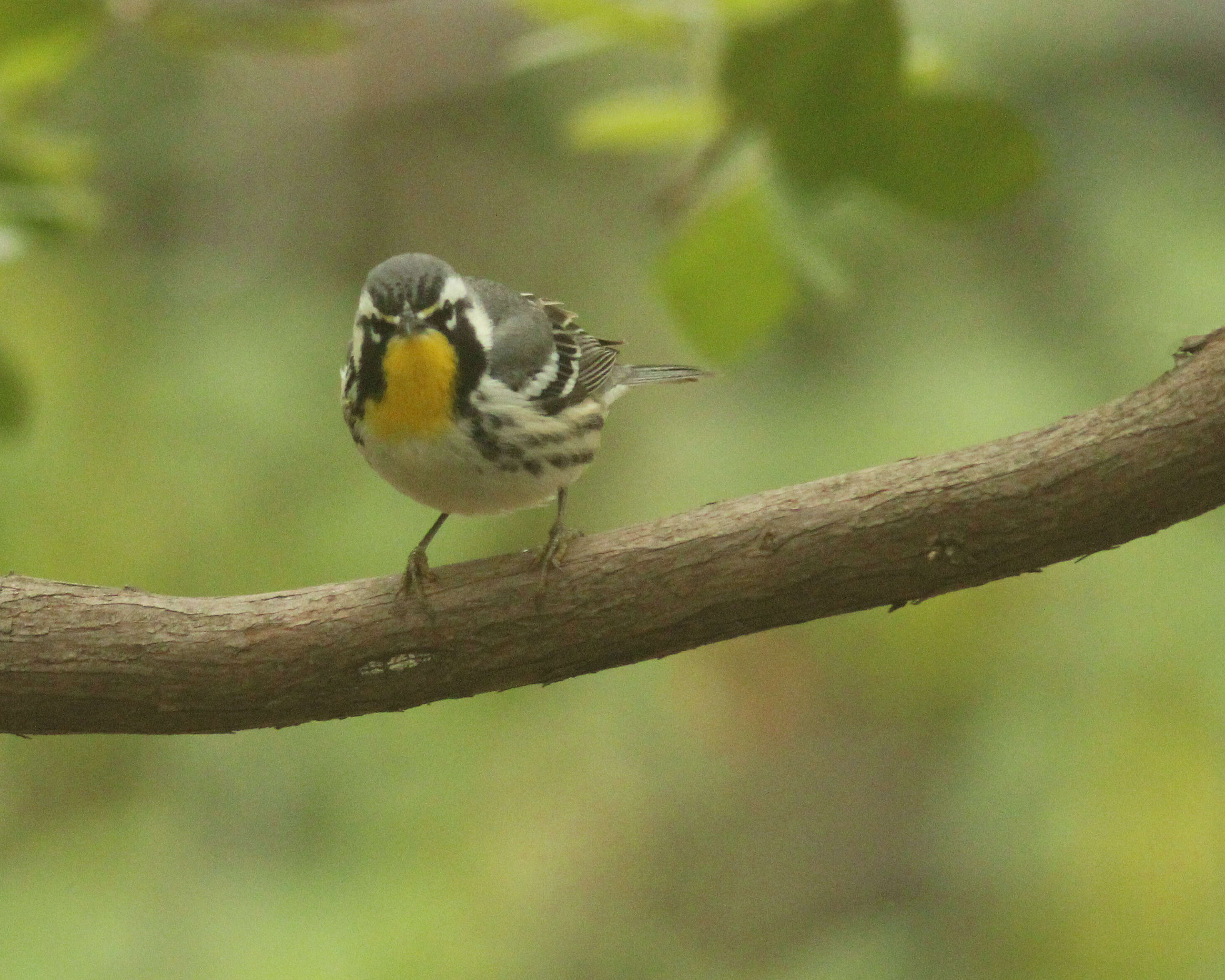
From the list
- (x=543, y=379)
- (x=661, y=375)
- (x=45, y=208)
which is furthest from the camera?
(x=661, y=375)

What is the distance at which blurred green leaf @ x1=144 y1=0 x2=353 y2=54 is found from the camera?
8.59ft

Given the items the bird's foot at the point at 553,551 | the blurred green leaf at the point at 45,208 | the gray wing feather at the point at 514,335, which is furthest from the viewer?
the gray wing feather at the point at 514,335

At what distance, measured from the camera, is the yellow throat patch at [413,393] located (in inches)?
114

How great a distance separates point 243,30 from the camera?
2.64 meters

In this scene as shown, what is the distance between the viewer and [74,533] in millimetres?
4250

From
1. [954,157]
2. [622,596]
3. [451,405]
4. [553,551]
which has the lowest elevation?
[622,596]

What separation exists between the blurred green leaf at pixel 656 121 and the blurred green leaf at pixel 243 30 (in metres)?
0.54

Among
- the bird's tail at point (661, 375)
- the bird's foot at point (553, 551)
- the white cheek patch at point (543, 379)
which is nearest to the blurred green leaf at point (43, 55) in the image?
the white cheek patch at point (543, 379)

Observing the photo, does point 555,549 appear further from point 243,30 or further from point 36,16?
point 36,16

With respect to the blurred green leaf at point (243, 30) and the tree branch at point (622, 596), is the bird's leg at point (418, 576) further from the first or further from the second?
the blurred green leaf at point (243, 30)

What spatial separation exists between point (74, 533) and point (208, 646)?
1.92 m

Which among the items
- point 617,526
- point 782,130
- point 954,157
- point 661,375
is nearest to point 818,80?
point 782,130

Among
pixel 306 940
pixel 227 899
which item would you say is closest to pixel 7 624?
pixel 306 940

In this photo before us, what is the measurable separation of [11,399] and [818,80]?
1.61 m
